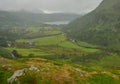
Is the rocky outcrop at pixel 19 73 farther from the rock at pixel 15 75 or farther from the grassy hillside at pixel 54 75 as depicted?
the grassy hillside at pixel 54 75

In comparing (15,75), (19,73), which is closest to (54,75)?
(19,73)

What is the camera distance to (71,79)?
69.4 metres

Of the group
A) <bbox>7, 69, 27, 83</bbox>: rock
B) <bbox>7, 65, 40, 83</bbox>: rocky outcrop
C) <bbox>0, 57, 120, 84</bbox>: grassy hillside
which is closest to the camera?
<bbox>0, 57, 120, 84</bbox>: grassy hillside

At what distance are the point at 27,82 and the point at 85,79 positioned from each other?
1564 centimetres

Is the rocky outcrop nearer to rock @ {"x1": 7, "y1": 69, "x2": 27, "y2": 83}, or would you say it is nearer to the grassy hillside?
rock @ {"x1": 7, "y1": 69, "x2": 27, "y2": 83}

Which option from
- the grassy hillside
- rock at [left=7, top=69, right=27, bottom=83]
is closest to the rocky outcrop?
rock at [left=7, top=69, right=27, bottom=83]

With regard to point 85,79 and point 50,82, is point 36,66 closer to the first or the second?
point 50,82

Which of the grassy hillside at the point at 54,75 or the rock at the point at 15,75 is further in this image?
the rock at the point at 15,75

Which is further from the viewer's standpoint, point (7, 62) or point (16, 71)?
point (7, 62)

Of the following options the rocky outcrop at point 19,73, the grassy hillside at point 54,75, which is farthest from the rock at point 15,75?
the grassy hillside at point 54,75

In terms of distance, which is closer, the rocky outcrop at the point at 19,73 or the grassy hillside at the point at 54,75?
the grassy hillside at the point at 54,75

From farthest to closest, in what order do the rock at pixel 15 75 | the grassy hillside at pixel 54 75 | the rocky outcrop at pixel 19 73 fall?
the rocky outcrop at pixel 19 73
the rock at pixel 15 75
the grassy hillside at pixel 54 75

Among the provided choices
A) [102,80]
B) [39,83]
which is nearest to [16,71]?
[39,83]

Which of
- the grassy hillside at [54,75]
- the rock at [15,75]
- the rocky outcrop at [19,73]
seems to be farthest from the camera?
the rocky outcrop at [19,73]
